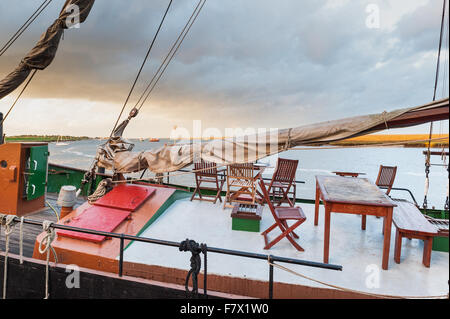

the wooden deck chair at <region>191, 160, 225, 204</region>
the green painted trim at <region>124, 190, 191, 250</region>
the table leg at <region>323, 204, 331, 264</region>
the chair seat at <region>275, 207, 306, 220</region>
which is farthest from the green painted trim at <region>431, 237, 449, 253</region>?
the green painted trim at <region>124, 190, 191, 250</region>

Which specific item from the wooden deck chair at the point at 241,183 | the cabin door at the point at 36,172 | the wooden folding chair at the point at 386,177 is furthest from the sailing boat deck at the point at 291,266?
the wooden folding chair at the point at 386,177

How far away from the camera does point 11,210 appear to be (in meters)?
5.00

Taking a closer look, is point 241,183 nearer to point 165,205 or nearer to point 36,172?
point 165,205

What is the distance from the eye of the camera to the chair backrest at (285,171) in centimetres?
612

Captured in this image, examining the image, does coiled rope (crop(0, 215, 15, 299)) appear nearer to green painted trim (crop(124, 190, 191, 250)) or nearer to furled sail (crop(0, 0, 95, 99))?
green painted trim (crop(124, 190, 191, 250))

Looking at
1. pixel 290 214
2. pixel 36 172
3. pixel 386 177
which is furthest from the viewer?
pixel 386 177

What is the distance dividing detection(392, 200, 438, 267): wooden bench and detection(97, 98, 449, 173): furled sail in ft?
4.37

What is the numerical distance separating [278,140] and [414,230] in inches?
75.2

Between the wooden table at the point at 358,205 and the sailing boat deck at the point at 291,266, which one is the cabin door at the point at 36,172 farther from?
the wooden table at the point at 358,205

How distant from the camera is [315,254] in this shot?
145 inches

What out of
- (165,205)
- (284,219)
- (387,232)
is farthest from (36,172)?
(387,232)

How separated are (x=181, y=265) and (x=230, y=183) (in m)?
3.09
